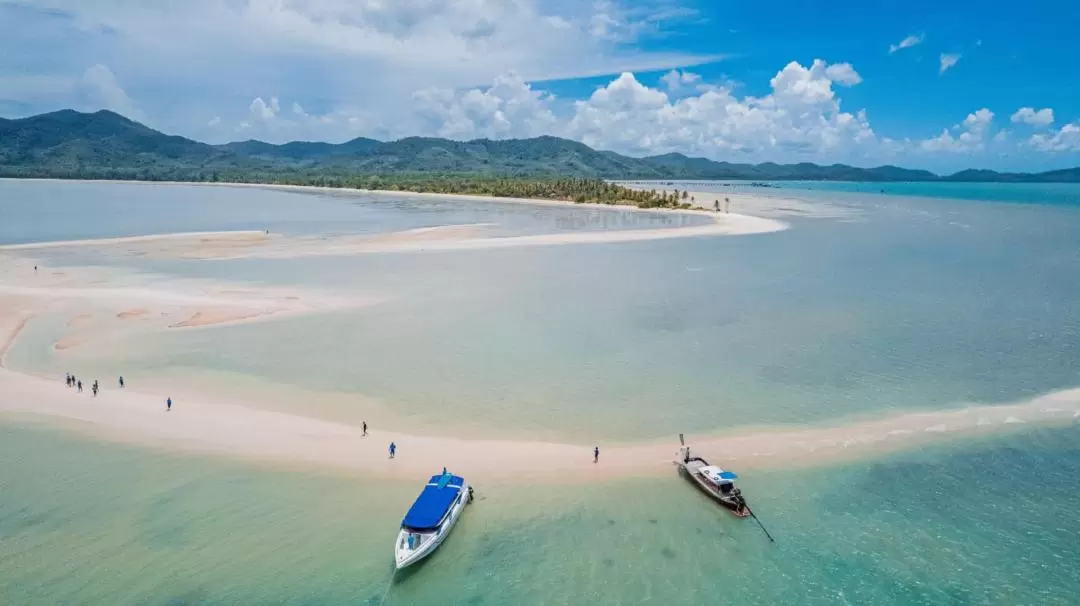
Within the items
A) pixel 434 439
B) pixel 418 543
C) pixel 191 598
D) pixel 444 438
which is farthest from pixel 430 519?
pixel 444 438

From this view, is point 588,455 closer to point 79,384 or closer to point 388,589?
point 388,589

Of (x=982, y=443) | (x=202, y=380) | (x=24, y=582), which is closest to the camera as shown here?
(x=24, y=582)

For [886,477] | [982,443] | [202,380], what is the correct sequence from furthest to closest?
[202,380], [982,443], [886,477]

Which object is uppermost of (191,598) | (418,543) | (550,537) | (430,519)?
(430,519)

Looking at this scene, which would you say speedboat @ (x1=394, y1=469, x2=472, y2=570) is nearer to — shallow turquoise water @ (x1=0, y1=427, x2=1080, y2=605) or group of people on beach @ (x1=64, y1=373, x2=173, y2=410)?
shallow turquoise water @ (x1=0, y1=427, x2=1080, y2=605)

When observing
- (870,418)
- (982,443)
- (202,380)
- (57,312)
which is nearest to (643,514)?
(870,418)

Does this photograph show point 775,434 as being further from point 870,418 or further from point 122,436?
point 122,436

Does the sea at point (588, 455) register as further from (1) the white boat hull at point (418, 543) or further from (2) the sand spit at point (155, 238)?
(2) the sand spit at point (155, 238)

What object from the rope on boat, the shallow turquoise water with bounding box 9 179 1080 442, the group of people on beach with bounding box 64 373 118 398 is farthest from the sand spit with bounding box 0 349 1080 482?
the rope on boat
